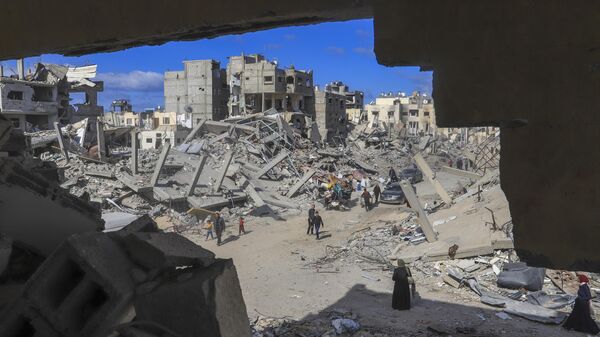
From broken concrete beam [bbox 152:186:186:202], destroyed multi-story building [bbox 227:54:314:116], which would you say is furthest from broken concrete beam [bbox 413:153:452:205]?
destroyed multi-story building [bbox 227:54:314:116]

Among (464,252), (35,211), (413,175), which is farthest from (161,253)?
(413,175)

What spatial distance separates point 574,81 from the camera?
1728 mm

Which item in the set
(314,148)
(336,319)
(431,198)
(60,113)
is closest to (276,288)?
(336,319)

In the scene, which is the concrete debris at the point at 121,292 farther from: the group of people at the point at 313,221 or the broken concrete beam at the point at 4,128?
the group of people at the point at 313,221

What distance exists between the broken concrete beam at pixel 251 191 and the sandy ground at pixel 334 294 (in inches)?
203

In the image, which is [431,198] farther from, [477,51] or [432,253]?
[477,51]

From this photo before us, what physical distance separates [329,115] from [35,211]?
2043 inches

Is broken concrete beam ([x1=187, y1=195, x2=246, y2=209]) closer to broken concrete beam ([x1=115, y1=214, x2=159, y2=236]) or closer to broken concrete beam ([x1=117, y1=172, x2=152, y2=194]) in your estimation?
broken concrete beam ([x1=117, y1=172, x2=152, y2=194])

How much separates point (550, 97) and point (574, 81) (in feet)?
0.31

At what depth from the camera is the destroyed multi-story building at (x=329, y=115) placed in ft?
178

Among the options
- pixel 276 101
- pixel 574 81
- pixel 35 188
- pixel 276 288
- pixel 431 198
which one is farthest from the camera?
pixel 276 101

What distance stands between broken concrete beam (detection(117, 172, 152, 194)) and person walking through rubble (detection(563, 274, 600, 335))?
17.4 m

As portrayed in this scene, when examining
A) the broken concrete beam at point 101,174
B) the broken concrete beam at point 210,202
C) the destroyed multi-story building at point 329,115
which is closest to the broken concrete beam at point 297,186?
the broken concrete beam at point 210,202

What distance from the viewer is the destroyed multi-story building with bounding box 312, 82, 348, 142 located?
54.2m
